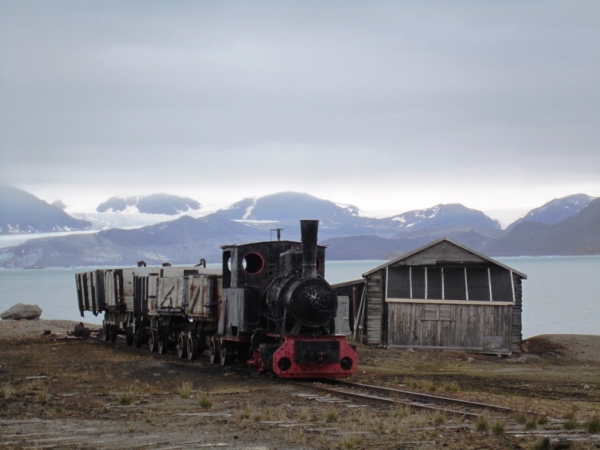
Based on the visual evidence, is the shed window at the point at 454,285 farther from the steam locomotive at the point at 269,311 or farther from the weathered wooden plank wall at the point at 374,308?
the steam locomotive at the point at 269,311

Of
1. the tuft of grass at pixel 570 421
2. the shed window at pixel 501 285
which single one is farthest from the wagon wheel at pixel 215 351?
the shed window at pixel 501 285

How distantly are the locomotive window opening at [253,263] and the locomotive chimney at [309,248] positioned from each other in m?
1.98

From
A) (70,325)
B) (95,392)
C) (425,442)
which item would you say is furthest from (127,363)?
(70,325)

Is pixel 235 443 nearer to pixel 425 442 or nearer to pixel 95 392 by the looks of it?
pixel 425 442

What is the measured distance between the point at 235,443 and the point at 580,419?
5495 mm

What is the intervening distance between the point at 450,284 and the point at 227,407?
2149 cm

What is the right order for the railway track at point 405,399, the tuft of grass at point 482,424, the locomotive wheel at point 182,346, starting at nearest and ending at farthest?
the tuft of grass at point 482,424, the railway track at point 405,399, the locomotive wheel at point 182,346

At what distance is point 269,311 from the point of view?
2034cm

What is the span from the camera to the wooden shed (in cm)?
3472

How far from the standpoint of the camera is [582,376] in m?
24.8

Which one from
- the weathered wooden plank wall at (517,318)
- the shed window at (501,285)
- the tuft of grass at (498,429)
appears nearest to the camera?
the tuft of grass at (498,429)

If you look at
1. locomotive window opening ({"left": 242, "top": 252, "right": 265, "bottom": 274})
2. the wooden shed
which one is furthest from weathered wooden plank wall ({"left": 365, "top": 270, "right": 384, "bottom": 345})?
locomotive window opening ({"left": 242, "top": 252, "right": 265, "bottom": 274})

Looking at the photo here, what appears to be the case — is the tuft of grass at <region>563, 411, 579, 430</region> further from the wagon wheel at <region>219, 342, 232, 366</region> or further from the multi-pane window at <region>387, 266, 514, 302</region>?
the multi-pane window at <region>387, 266, 514, 302</region>

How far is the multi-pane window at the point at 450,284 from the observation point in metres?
34.8
